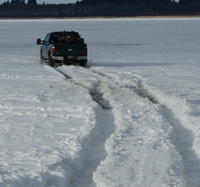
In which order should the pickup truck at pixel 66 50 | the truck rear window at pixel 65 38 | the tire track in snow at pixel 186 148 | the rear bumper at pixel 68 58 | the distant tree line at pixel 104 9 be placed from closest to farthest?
the tire track in snow at pixel 186 148, the pickup truck at pixel 66 50, the rear bumper at pixel 68 58, the truck rear window at pixel 65 38, the distant tree line at pixel 104 9

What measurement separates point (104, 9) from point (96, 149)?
17964 cm

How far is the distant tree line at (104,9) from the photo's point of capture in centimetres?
17088

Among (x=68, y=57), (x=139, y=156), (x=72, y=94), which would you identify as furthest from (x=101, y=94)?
(x=68, y=57)

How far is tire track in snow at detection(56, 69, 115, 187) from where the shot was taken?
428 cm

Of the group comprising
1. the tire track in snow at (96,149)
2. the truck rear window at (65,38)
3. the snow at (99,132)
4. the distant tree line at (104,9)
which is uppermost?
the distant tree line at (104,9)

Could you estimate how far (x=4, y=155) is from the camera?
4758 millimetres

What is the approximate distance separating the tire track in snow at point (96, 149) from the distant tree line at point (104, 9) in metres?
164

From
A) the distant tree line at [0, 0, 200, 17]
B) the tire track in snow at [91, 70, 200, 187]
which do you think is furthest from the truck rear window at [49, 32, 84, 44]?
the distant tree line at [0, 0, 200, 17]

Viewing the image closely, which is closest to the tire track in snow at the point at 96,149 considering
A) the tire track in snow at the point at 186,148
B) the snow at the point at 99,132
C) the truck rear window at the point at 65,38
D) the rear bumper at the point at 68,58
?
the snow at the point at 99,132

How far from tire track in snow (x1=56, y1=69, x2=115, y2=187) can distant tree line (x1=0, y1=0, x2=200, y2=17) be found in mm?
164280

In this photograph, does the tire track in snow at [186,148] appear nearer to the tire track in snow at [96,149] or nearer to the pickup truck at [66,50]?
the tire track in snow at [96,149]

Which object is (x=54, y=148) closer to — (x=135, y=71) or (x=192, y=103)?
(x=192, y=103)

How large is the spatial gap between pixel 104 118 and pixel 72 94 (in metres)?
2.52

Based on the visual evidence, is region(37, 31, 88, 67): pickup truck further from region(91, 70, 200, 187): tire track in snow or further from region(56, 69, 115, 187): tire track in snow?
region(91, 70, 200, 187): tire track in snow
